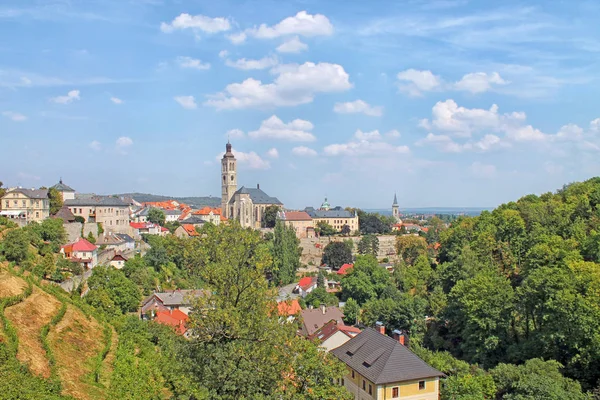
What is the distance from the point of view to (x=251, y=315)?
15.2 meters

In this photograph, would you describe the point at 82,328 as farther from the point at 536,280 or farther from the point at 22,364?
the point at 536,280

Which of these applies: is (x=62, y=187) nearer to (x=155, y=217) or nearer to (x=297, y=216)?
(x=155, y=217)

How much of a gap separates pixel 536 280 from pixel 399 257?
43896mm

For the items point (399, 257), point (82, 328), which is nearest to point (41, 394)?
point (82, 328)

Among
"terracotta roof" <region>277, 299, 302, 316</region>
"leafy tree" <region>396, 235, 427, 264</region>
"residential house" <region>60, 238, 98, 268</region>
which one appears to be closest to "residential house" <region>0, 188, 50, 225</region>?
"residential house" <region>60, 238, 98, 268</region>

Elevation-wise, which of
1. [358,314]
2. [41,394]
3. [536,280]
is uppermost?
[536,280]

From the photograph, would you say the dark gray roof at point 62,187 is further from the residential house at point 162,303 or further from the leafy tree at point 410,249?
the leafy tree at point 410,249

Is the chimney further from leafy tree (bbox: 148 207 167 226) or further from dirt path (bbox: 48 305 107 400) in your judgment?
leafy tree (bbox: 148 207 167 226)

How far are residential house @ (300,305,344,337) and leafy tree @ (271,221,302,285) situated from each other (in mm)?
15069

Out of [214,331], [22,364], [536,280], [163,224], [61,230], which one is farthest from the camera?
[163,224]

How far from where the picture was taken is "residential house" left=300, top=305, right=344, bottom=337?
37.8 meters

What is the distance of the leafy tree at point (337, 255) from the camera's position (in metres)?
68.8

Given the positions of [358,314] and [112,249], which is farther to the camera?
[112,249]

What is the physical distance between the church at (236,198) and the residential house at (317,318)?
5467 cm
